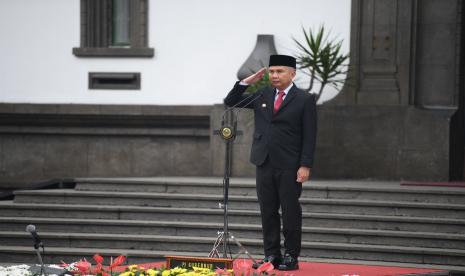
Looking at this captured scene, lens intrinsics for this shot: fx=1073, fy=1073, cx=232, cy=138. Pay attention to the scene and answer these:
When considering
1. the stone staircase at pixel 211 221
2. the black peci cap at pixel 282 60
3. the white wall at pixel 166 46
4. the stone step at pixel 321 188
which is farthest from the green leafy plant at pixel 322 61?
the black peci cap at pixel 282 60

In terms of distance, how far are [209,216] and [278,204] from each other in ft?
8.68

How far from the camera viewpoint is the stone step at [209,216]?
11992mm

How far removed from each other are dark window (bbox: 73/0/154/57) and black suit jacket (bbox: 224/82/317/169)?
6.15 m

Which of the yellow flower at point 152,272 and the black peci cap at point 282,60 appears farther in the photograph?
the black peci cap at point 282,60

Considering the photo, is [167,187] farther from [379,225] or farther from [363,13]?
[363,13]

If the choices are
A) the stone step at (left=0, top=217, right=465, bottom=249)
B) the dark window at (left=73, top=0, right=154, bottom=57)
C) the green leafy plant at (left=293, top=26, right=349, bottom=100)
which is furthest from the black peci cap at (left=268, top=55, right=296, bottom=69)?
the dark window at (left=73, top=0, right=154, bottom=57)

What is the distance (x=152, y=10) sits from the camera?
1622 centimetres

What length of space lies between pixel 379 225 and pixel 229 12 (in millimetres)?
4951

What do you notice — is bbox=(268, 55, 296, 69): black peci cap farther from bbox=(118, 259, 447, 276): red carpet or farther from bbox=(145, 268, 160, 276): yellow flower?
bbox=(145, 268, 160, 276): yellow flower

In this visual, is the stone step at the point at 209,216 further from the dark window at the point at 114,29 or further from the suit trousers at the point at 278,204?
the dark window at the point at 114,29

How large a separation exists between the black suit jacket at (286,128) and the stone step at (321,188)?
9.23ft

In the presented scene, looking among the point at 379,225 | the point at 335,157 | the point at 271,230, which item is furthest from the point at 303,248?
the point at 335,157

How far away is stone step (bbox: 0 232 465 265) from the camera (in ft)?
37.3

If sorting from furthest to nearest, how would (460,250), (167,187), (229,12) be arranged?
(229,12), (167,187), (460,250)
